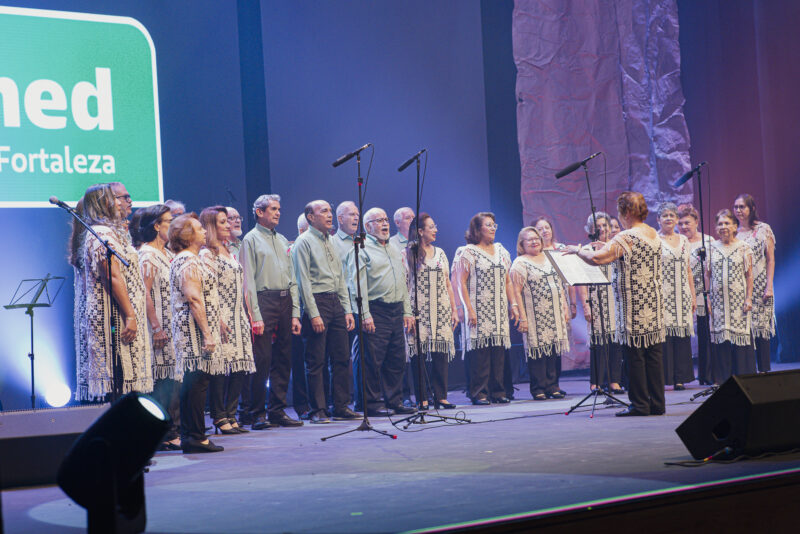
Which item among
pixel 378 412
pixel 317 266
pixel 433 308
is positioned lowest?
pixel 378 412

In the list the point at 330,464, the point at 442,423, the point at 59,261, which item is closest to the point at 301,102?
the point at 59,261

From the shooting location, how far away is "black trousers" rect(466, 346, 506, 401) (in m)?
7.73

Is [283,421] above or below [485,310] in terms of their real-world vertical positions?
below

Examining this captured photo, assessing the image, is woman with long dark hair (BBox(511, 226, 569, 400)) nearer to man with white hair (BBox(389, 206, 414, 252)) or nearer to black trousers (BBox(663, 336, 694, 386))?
black trousers (BBox(663, 336, 694, 386))

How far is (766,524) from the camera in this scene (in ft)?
10.9

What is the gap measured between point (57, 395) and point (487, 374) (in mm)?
3657

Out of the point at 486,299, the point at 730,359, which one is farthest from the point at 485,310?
the point at 730,359

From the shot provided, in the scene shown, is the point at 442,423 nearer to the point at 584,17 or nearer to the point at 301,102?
the point at 301,102

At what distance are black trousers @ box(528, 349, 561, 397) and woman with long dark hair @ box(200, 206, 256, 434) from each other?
2.88 metres

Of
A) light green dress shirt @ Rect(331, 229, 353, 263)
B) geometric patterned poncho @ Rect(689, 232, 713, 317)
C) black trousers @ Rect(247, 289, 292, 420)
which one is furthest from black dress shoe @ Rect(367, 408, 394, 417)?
geometric patterned poncho @ Rect(689, 232, 713, 317)

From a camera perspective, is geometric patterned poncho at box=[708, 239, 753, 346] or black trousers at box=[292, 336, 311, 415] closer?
black trousers at box=[292, 336, 311, 415]

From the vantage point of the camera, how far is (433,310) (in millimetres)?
7652

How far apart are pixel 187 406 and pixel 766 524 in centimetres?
342

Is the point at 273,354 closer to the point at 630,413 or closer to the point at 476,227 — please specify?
the point at 476,227
